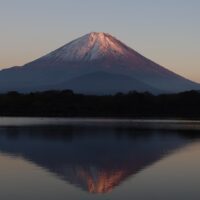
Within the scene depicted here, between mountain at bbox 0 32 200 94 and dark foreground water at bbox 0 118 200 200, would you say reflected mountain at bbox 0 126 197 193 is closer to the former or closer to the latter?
dark foreground water at bbox 0 118 200 200

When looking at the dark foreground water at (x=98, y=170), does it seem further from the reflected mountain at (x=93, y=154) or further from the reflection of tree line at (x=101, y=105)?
the reflection of tree line at (x=101, y=105)

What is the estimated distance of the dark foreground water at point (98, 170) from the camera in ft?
36.5

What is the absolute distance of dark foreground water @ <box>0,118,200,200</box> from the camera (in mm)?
11125

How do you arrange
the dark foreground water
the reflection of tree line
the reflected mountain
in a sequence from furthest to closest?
1. the reflection of tree line
2. the reflected mountain
3. the dark foreground water

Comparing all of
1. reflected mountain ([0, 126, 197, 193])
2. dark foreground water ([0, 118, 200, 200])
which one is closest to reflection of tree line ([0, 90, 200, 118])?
reflected mountain ([0, 126, 197, 193])

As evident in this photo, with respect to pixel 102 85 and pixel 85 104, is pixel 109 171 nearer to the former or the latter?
pixel 85 104

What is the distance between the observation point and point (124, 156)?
60.9 feet

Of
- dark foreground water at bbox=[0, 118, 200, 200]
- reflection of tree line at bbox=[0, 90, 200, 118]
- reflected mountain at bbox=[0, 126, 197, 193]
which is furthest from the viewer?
reflection of tree line at bbox=[0, 90, 200, 118]

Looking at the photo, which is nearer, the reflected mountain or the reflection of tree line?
the reflected mountain

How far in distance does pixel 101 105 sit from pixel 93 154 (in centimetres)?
4664

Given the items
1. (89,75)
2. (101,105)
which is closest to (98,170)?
(101,105)

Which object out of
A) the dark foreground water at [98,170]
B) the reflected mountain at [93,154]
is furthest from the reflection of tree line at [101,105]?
the dark foreground water at [98,170]

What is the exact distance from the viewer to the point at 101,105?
6550cm

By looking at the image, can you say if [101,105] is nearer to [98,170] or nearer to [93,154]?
[93,154]
